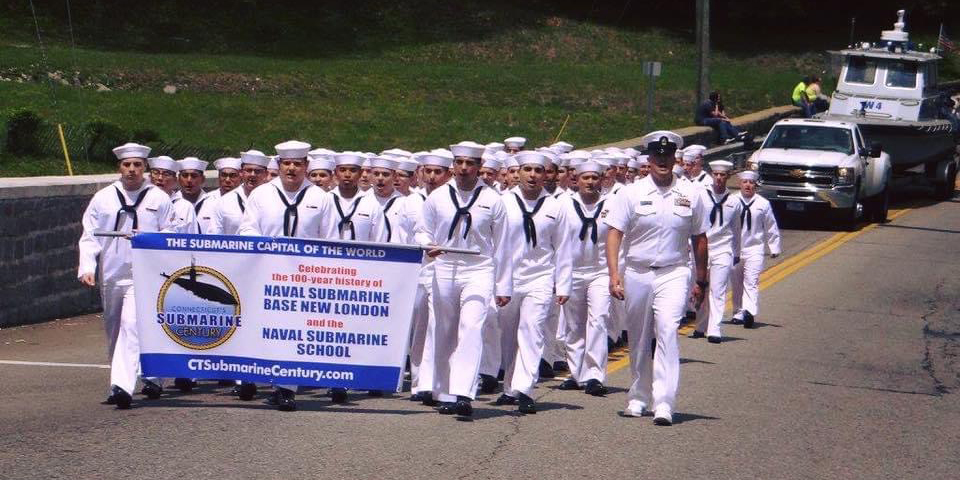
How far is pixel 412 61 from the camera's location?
48719 mm

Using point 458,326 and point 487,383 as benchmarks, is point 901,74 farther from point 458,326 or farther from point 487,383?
point 458,326

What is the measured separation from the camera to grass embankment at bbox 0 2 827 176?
106 ft

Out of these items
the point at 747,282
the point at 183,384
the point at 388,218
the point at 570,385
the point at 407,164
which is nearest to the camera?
the point at 183,384

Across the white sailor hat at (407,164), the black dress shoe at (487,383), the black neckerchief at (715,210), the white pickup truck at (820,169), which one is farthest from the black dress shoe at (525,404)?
the white pickup truck at (820,169)

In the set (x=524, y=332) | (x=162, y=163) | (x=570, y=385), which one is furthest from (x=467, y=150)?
(x=162, y=163)

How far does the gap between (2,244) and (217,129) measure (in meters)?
16.7

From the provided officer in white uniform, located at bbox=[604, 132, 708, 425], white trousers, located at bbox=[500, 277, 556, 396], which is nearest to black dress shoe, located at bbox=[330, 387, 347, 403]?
white trousers, located at bbox=[500, 277, 556, 396]

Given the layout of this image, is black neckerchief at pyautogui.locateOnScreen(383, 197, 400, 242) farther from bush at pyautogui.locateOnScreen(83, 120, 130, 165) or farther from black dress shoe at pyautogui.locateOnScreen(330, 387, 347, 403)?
bush at pyautogui.locateOnScreen(83, 120, 130, 165)

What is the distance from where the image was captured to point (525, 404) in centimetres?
1172

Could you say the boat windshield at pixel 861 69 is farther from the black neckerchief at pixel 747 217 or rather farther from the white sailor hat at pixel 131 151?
the white sailor hat at pixel 131 151

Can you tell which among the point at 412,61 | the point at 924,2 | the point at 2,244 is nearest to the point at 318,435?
the point at 2,244

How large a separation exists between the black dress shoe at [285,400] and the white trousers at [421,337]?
1.08m

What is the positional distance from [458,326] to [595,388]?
1571 mm

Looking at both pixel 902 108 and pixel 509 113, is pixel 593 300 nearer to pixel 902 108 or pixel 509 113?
pixel 902 108
